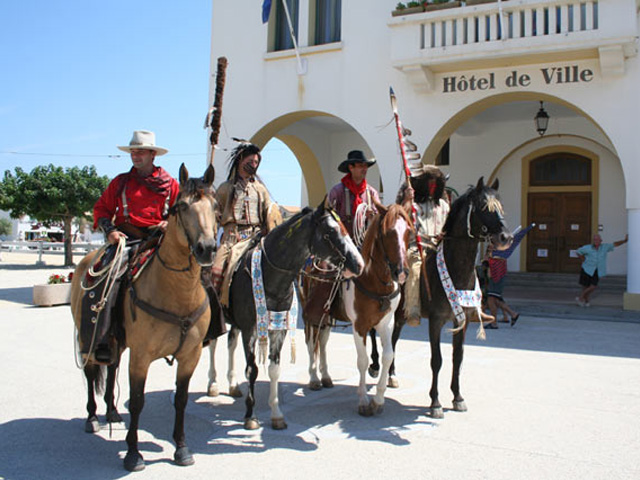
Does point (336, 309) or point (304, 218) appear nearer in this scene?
point (304, 218)

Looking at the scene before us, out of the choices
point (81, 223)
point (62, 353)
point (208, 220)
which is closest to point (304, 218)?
point (208, 220)

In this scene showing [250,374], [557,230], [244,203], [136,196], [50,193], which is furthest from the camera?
[50,193]

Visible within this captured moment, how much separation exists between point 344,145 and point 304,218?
14001 mm

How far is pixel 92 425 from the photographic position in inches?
185

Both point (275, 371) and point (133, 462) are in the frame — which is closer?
point (133, 462)

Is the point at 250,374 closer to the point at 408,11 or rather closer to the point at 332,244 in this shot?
the point at 332,244

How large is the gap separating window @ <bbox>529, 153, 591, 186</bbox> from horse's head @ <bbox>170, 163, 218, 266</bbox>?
49.6 ft

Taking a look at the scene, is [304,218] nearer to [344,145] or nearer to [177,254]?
[177,254]

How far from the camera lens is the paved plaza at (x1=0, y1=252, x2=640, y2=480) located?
157 inches

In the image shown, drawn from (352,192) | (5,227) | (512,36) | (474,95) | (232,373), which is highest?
(512,36)

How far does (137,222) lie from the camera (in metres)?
4.68

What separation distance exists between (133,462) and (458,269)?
3.25 meters

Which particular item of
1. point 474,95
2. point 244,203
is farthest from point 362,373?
point 474,95

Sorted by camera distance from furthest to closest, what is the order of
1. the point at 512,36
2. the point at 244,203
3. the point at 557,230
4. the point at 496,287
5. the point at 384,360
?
1. the point at 557,230
2. the point at 512,36
3. the point at 496,287
4. the point at 244,203
5. the point at 384,360
